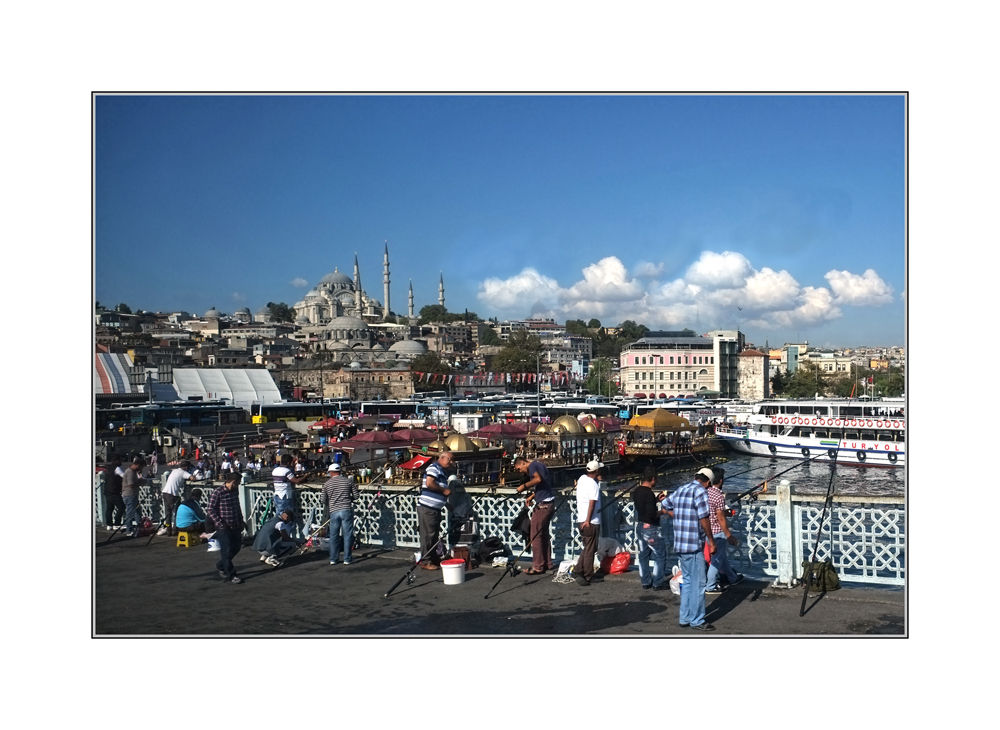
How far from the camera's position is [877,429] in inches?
1169

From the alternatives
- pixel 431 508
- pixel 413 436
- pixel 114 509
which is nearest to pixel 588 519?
pixel 431 508

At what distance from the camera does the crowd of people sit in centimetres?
448

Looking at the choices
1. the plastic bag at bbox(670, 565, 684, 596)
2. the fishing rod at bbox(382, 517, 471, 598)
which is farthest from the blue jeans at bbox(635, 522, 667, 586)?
the fishing rod at bbox(382, 517, 471, 598)

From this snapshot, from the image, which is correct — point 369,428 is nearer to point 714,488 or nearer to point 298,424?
point 298,424

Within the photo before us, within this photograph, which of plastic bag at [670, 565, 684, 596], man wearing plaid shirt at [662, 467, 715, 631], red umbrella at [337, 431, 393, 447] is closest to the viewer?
man wearing plaid shirt at [662, 467, 715, 631]

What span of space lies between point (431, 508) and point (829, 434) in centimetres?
2970

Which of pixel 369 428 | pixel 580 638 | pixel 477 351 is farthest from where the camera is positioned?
pixel 477 351

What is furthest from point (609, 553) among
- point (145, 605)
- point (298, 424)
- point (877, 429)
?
point (298, 424)

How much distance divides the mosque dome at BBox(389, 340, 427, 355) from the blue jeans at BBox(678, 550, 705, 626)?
85869 mm

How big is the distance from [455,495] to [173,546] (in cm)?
269

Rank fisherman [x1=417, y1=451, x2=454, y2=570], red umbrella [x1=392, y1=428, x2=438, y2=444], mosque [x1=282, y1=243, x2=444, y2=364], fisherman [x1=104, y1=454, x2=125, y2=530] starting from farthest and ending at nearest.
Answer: mosque [x1=282, y1=243, x2=444, y2=364], red umbrella [x1=392, y1=428, x2=438, y2=444], fisherman [x1=104, y1=454, x2=125, y2=530], fisherman [x1=417, y1=451, x2=454, y2=570]

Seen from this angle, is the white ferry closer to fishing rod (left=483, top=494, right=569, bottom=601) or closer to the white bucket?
fishing rod (left=483, top=494, right=569, bottom=601)

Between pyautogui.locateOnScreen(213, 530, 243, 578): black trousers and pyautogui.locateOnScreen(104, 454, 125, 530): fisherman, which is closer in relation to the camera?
pyautogui.locateOnScreen(213, 530, 243, 578): black trousers

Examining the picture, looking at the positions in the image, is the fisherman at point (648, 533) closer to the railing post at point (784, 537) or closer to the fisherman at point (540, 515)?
the fisherman at point (540, 515)
